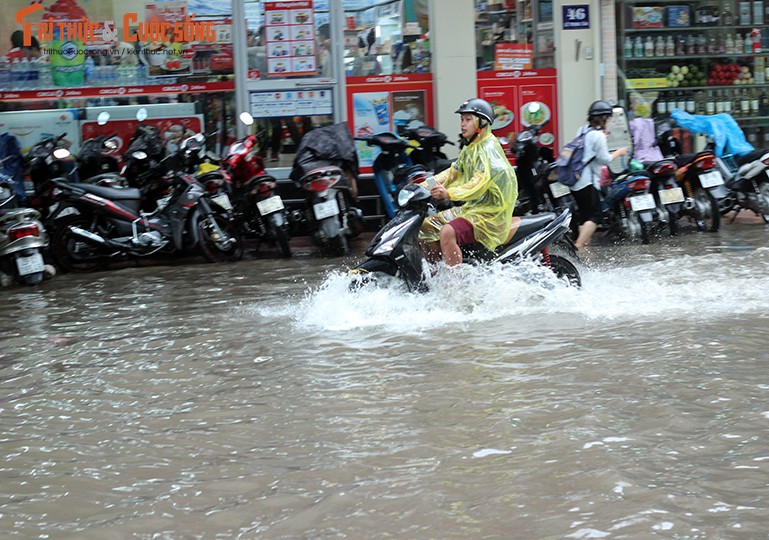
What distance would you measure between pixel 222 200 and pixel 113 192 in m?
1.06

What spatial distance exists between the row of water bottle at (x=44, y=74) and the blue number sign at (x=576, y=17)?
513cm

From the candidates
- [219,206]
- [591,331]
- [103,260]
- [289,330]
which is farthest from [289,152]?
[591,331]

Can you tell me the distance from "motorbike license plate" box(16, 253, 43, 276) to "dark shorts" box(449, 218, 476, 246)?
13.8 feet

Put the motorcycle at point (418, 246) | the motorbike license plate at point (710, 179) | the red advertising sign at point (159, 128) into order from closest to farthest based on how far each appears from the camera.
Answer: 1. the motorcycle at point (418, 246)
2. the motorbike license plate at point (710, 179)
3. the red advertising sign at point (159, 128)

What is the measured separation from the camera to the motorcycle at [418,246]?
7.23 metres

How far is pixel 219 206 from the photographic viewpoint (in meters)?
10.8

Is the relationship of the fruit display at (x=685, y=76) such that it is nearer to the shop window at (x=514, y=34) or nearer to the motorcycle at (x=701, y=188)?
the shop window at (x=514, y=34)

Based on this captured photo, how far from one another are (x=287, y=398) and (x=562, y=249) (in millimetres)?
3388

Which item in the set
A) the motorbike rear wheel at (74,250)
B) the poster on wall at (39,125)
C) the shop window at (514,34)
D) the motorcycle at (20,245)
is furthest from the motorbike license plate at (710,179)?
the poster on wall at (39,125)

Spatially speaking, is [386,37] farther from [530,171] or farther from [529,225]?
[529,225]

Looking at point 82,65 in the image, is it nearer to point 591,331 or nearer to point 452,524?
point 591,331

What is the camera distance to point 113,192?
10578 mm

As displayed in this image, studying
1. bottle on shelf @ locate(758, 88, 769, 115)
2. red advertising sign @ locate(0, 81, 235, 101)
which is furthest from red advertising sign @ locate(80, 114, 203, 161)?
bottle on shelf @ locate(758, 88, 769, 115)

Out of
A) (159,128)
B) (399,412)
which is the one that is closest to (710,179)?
(159,128)
